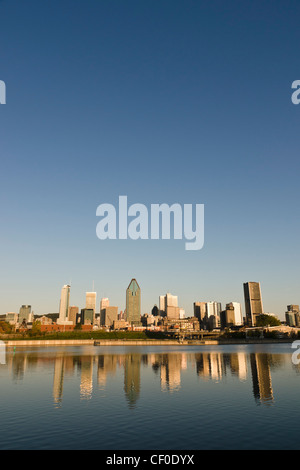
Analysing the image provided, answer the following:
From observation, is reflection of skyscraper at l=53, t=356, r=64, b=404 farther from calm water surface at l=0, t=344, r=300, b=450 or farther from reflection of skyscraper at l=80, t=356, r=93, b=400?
reflection of skyscraper at l=80, t=356, r=93, b=400

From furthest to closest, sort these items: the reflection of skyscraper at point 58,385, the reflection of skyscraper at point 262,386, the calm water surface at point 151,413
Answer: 1. the reflection of skyscraper at point 58,385
2. the reflection of skyscraper at point 262,386
3. the calm water surface at point 151,413

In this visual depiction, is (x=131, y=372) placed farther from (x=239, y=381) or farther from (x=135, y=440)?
(x=135, y=440)

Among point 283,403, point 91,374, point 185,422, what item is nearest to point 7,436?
point 185,422

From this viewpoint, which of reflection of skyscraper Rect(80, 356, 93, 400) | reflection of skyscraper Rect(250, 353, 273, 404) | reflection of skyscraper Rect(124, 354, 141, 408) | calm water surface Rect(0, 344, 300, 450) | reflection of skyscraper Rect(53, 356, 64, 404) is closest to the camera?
calm water surface Rect(0, 344, 300, 450)

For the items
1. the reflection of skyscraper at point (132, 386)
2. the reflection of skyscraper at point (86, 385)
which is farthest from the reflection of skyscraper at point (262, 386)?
the reflection of skyscraper at point (86, 385)

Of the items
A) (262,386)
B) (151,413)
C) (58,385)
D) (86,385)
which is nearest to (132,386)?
(86,385)

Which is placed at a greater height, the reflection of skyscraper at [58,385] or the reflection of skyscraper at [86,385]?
the reflection of skyscraper at [86,385]

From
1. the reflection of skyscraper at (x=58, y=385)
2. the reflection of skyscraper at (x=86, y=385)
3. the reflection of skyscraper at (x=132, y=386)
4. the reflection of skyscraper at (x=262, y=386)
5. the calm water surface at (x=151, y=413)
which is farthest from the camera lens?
the reflection of skyscraper at (x=86, y=385)

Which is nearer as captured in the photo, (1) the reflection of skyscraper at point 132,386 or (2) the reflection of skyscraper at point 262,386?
(2) the reflection of skyscraper at point 262,386

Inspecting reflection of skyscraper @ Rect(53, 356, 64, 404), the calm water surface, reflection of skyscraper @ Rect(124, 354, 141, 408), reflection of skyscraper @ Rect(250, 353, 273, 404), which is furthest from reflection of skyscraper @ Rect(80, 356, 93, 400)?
reflection of skyscraper @ Rect(250, 353, 273, 404)

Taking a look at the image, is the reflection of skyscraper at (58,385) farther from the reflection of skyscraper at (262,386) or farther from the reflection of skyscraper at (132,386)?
the reflection of skyscraper at (262,386)

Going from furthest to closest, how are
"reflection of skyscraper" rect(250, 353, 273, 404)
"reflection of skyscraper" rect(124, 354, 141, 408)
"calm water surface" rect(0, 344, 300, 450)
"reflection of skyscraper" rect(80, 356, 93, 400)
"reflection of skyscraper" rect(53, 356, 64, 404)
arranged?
"reflection of skyscraper" rect(80, 356, 93, 400) → "reflection of skyscraper" rect(53, 356, 64, 404) → "reflection of skyscraper" rect(124, 354, 141, 408) → "reflection of skyscraper" rect(250, 353, 273, 404) → "calm water surface" rect(0, 344, 300, 450)

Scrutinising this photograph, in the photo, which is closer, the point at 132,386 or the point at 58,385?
the point at 132,386

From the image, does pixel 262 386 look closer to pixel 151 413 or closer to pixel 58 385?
pixel 151 413
